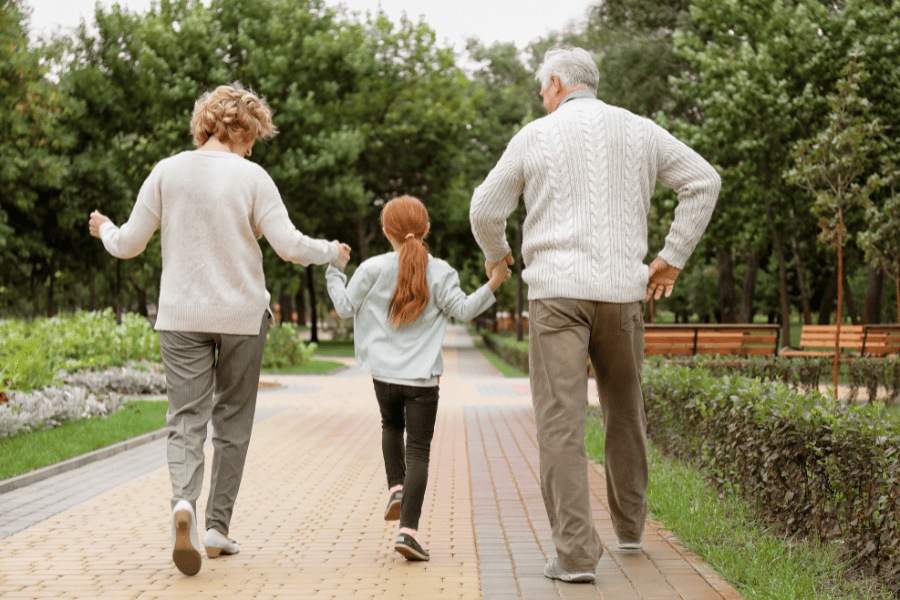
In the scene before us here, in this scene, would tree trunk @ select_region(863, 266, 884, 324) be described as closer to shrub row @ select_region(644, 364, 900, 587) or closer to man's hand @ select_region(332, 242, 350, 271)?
shrub row @ select_region(644, 364, 900, 587)

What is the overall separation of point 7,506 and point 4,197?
23.6m

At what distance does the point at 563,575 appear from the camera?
3713 millimetres

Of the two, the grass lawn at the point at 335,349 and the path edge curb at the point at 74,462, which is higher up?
the path edge curb at the point at 74,462

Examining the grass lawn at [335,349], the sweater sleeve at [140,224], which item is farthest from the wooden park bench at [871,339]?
the grass lawn at [335,349]

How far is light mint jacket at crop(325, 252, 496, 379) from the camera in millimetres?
4293

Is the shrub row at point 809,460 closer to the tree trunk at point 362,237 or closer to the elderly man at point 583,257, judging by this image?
the elderly man at point 583,257

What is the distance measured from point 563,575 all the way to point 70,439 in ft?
20.1

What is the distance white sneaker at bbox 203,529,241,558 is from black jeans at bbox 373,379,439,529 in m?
0.81

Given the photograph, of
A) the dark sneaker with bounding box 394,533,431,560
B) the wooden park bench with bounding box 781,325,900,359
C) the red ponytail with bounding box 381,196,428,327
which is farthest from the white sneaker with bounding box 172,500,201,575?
the wooden park bench with bounding box 781,325,900,359

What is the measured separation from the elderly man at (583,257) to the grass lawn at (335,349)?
94.0 ft

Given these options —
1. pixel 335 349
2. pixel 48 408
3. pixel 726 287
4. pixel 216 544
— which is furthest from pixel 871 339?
pixel 335 349

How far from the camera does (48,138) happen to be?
25.3 metres

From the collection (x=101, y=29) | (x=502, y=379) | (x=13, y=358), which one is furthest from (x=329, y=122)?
(x=13, y=358)

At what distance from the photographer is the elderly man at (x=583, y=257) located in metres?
3.70
